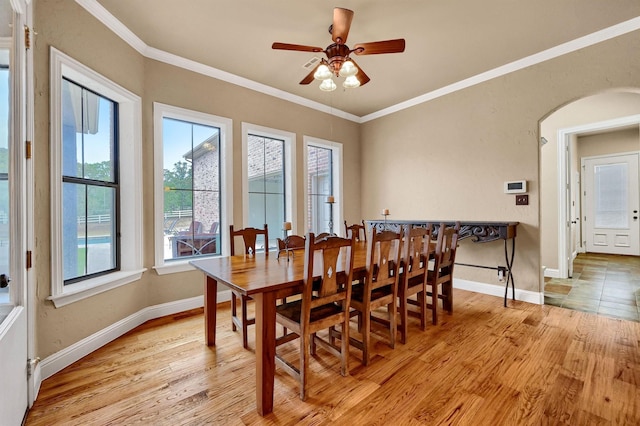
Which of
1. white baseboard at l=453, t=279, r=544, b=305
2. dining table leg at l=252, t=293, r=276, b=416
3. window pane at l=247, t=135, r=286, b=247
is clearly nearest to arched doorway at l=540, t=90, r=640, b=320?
white baseboard at l=453, t=279, r=544, b=305

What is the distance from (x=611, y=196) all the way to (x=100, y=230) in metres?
9.41

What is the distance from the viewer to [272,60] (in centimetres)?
332

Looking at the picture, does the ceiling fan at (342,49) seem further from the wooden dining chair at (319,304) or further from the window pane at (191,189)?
the window pane at (191,189)

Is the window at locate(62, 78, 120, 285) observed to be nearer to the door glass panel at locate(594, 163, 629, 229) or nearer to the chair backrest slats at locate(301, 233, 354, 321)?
the chair backrest slats at locate(301, 233, 354, 321)

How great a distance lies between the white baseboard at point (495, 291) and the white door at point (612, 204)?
4983 millimetres

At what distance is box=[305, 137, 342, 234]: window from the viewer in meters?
4.81

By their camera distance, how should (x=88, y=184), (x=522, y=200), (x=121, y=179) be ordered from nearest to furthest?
(x=88, y=184) → (x=121, y=179) → (x=522, y=200)

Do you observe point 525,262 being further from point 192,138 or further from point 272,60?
point 192,138

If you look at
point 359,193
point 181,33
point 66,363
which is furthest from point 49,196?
point 359,193

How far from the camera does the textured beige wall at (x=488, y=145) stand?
9.90 ft

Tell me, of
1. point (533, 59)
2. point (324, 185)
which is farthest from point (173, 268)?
point (533, 59)

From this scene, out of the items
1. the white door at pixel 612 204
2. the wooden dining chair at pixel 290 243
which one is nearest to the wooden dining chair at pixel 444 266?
the wooden dining chair at pixel 290 243

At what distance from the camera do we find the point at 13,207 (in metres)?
1.56

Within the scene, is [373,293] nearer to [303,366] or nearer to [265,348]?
[303,366]
